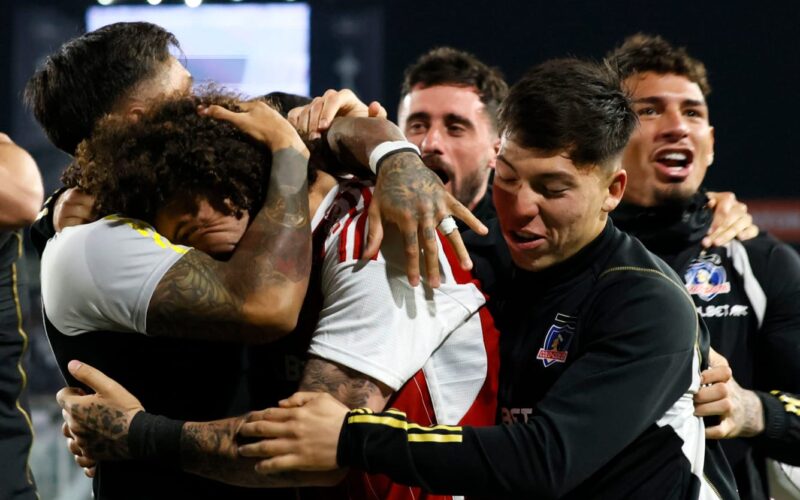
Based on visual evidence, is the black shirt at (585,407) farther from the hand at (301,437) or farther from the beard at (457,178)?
the beard at (457,178)

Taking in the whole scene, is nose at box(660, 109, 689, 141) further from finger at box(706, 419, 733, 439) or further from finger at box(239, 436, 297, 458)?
finger at box(239, 436, 297, 458)

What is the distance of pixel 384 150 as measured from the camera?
1.80m

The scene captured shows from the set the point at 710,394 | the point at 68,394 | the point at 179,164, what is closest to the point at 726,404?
the point at 710,394

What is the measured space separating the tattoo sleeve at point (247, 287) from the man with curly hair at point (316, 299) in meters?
0.06

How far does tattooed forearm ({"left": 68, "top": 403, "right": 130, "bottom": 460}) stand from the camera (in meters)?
1.70

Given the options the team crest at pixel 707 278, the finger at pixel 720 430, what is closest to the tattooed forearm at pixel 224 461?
the finger at pixel 720 430

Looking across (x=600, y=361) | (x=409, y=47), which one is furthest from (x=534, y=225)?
(x=409, y=47)

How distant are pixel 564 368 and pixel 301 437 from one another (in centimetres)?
47

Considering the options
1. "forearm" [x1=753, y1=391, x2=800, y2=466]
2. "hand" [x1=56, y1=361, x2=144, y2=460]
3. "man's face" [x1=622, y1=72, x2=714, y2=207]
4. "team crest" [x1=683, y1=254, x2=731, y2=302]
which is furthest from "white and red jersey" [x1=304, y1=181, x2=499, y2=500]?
"man's face" [x1=622, y1=72, x2=714, y2=207]

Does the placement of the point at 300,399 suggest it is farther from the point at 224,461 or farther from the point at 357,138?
the point at 357,138

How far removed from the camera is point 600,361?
1617mm

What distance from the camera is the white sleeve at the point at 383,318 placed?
1602 mm

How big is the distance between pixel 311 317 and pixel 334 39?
587cm

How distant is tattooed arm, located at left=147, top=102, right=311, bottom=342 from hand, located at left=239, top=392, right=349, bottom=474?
15 cm
